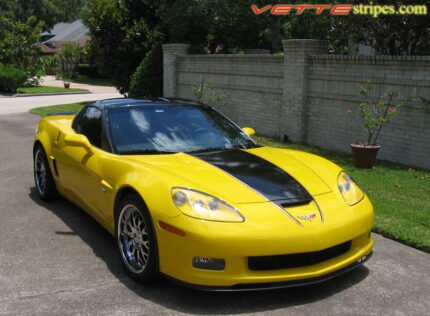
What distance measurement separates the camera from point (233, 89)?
1399 centimetres

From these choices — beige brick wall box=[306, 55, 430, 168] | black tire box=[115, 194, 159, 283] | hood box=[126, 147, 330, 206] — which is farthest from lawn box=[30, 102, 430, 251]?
black tire box=[115, 194, 159, 283]

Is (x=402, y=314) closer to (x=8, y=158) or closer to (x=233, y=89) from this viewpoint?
(x=8, y=158)

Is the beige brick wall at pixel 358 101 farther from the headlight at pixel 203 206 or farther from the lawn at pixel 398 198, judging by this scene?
the headlight at pixel 203 206

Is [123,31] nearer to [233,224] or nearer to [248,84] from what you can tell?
[248,84]

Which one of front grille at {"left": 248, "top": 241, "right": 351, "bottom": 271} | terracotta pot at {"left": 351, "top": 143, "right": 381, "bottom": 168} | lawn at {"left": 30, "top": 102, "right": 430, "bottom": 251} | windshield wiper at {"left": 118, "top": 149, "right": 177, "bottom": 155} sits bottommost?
lawn at {"left": 30, "top": 102, "right": 430, "bottom": 251}

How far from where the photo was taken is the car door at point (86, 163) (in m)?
4.57

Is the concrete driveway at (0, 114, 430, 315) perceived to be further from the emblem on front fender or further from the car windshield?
the car windshield

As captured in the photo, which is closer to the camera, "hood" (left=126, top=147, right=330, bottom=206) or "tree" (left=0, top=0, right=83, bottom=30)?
"hood" (left=126, top=147, right=330, bottom=206)

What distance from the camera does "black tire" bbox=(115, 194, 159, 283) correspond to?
11.8 feet

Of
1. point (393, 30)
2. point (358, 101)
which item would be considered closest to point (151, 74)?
point (393, 30)

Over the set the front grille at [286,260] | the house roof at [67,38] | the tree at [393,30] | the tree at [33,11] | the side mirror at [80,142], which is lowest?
the front grille at [286,260]

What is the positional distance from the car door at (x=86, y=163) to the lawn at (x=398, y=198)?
2939 mm

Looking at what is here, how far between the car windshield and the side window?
16 centimetres

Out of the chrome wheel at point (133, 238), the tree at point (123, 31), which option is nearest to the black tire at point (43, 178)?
the chrome wheel at point (133, 238)
